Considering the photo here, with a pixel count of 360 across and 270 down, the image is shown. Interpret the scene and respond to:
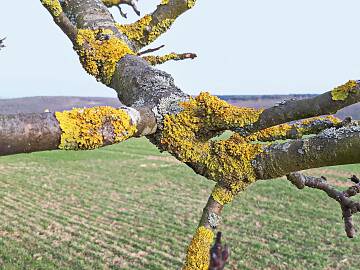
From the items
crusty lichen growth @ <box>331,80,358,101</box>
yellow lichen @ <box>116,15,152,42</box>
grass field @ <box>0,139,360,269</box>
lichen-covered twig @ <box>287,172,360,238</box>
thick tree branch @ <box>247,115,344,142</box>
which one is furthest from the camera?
grass field @ <box>0,139,360,269</box>

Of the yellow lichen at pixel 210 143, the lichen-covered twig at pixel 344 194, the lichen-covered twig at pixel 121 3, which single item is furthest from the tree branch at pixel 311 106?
the lichen-covered twig at pixel 121 3

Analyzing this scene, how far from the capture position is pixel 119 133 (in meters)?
1.70

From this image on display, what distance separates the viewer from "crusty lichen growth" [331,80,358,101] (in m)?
1.72

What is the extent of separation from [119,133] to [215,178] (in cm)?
70

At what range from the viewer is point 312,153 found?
188cm

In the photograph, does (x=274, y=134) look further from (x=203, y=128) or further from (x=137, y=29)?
(x=137, y=29)

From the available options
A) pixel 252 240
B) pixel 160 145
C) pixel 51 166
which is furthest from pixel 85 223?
pixel 51 166

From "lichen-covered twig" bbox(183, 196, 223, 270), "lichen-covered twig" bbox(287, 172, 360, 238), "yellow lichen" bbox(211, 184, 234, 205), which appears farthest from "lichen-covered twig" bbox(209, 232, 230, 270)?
"lichen-covered twig" bbox(287, 172, 360, 238)

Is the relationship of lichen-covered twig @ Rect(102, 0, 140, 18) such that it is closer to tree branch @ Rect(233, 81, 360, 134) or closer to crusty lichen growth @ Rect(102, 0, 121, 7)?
crusty lichen growth @ Rect(102, 0, 121, 7)

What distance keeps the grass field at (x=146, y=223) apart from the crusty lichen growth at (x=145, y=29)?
7919 mm

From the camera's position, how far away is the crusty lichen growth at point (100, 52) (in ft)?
9.23

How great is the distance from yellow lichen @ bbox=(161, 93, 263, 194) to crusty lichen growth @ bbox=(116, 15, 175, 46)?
1405mm

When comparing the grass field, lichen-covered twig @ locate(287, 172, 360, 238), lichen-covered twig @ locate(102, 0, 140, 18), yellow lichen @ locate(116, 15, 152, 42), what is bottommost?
the grass field

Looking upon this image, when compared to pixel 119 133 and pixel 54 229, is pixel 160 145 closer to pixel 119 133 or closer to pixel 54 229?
pixel 119 133
